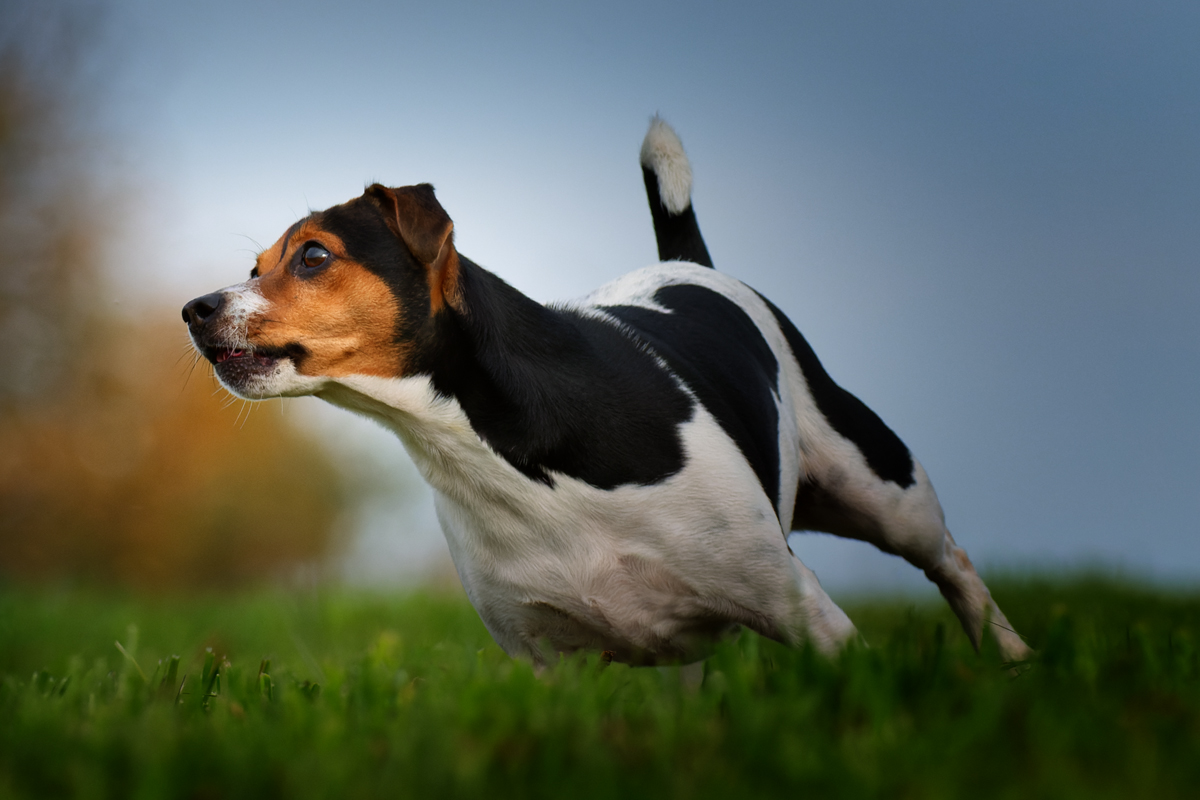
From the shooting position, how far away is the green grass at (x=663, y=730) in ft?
4.71

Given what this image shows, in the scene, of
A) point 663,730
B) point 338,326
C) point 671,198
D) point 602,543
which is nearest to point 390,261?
point 338,326

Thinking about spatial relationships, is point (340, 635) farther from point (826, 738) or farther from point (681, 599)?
point (826, 738)

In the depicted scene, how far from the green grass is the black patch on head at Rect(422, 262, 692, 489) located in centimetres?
63

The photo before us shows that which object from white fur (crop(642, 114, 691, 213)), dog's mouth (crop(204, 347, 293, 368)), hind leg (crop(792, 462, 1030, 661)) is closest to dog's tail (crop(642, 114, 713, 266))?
white fur (crop(642, 114, 691, 213))

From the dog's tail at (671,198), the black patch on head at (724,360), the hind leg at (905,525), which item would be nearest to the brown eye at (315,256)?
the black patch on head at (724,360)

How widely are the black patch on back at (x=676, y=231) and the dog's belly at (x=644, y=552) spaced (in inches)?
65.9

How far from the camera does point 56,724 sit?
2049 mm

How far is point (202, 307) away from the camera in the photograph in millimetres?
2828

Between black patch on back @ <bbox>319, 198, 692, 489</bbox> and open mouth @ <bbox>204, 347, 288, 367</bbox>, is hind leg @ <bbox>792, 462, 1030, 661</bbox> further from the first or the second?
open mouth @ <bbox>204, 347, 288, 367</bbox>

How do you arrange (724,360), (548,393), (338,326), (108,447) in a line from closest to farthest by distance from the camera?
(338,326), (548,393), (724,360), (108,447)

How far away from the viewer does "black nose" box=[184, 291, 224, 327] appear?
9.24ft

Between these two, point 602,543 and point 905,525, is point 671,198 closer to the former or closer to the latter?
point 905,525

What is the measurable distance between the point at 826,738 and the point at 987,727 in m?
0.29

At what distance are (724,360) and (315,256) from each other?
148cm
